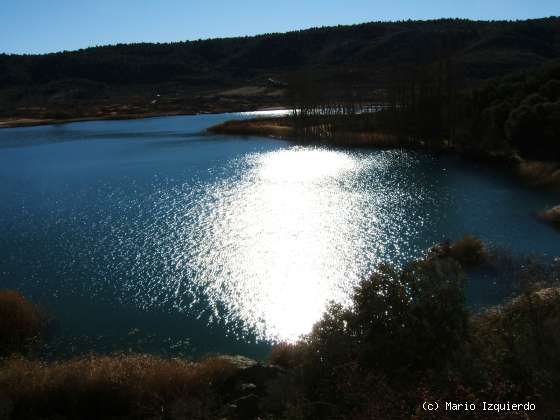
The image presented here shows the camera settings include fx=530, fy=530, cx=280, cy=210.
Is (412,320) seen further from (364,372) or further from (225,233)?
(225,233)

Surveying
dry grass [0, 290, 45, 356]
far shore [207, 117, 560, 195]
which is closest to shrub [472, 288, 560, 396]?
dry grass [0, 290, 45, 356]

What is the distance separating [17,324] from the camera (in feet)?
63.2

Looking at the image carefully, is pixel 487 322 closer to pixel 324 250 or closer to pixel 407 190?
pixel 324 250

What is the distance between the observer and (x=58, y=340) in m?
19.0

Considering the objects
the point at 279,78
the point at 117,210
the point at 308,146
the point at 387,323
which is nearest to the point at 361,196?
the point at 117,210

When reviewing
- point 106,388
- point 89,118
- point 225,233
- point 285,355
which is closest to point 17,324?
point 106,388

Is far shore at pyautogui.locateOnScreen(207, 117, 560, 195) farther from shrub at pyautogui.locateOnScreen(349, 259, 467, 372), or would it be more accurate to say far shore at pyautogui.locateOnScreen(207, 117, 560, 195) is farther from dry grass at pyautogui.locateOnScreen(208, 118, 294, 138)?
shrub at pyautogui.locateOnScreen(349, 259, 467, 372)

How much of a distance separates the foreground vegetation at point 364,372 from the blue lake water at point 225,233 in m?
3.42

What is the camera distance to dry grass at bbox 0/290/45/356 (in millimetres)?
18484

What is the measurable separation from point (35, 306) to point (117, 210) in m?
18.1

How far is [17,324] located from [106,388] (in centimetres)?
674

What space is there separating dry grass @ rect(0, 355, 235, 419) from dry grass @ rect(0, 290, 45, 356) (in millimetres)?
3290

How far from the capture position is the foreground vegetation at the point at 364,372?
35.4ft

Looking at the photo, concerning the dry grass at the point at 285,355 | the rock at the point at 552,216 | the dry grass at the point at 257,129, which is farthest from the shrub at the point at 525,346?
the dry grass at the point at 257,129
